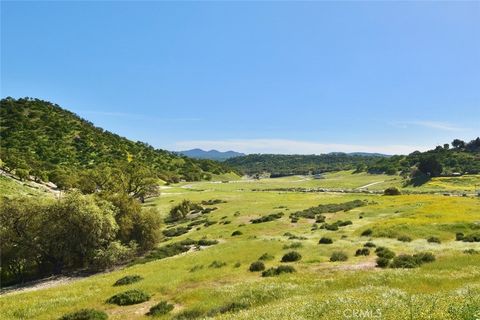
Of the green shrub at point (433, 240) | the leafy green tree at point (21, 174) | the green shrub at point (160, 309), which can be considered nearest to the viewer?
the green shrub at point (160, 309)

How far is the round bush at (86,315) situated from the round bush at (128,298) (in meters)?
2.94

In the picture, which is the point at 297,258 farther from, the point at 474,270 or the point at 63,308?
the point at 63,308

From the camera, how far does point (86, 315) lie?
22172mm

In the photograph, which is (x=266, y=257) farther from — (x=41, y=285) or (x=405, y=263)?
(x=41, y=285)

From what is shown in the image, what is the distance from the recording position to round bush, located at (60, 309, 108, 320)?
22.0 metres

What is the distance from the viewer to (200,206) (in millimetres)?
93750

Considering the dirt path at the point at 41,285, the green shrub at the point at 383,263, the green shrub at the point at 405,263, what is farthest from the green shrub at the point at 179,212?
the green shrub at the point at 405,263

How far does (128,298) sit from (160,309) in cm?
385

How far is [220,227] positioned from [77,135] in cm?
13038

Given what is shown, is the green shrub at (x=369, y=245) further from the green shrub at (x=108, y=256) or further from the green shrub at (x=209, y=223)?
the green shrub at (x=209, y=223)

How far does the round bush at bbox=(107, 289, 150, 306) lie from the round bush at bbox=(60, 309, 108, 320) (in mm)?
2939

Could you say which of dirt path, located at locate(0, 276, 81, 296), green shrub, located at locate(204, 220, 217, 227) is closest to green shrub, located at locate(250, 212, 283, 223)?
green shrub, located at locate(204, 220, 217, 227)

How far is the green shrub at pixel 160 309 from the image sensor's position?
2269cm

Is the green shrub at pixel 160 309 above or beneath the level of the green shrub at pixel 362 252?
above
